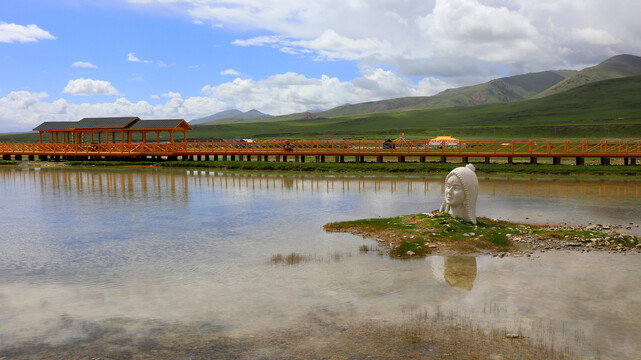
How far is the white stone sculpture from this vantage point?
14.7 metres

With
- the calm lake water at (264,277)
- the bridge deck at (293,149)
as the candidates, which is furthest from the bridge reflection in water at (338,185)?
the bridge deck at (293,149)

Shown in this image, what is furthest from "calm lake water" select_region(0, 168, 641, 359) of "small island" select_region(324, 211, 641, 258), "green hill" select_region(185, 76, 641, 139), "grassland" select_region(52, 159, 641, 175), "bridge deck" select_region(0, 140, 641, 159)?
"green hill" select_region(185, 76, 641, 139)

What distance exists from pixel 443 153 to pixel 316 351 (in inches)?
1568

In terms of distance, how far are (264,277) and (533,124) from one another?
153286mm

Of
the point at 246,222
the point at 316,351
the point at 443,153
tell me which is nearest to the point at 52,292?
the point at 316,351

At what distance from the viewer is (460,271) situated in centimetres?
1102

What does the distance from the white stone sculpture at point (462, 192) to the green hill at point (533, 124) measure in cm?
10527

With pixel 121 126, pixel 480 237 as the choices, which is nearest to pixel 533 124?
pixel 121 126

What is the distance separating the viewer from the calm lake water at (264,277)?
8.16 m

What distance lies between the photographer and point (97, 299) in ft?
30.2

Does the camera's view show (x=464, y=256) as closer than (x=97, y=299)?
No

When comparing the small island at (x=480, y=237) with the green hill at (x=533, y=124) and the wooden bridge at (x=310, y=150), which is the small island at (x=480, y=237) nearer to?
the wooden bridge at (x=310, y=150)

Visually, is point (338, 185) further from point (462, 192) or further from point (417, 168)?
point (462, 192)

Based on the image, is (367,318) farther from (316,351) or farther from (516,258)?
(516,258)
